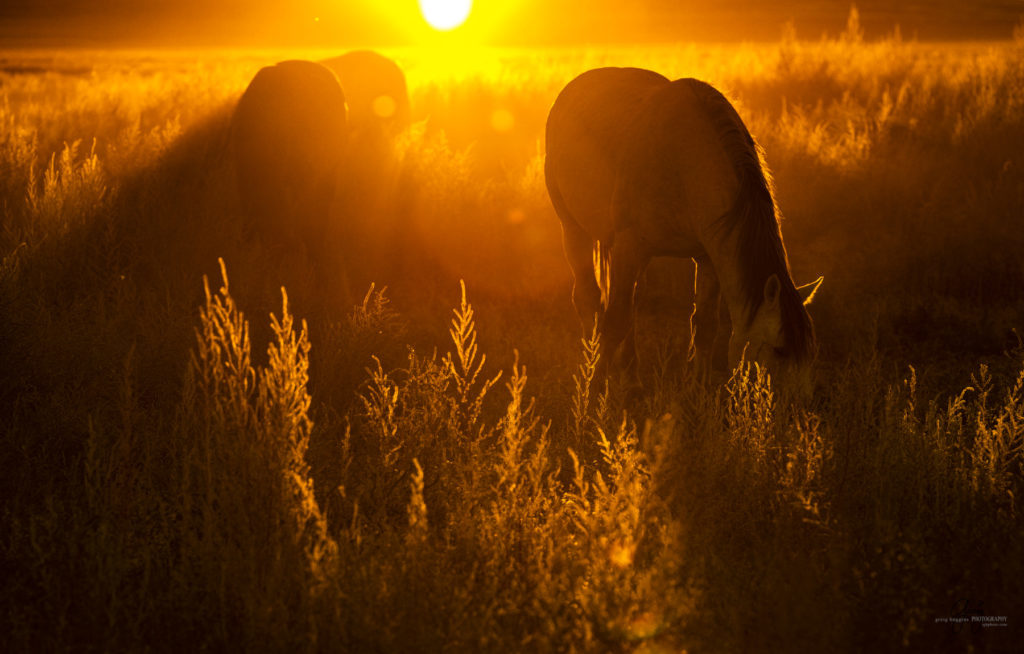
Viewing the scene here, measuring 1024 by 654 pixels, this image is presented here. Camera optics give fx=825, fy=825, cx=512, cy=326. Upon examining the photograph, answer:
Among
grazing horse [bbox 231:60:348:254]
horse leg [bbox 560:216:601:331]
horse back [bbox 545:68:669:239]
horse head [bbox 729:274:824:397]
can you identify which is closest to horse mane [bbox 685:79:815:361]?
horse head [bbox 729:274:824:397]

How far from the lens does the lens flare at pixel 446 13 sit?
91250 millimetres

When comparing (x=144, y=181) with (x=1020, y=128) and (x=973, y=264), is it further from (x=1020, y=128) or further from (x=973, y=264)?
(x=1020, y=128)

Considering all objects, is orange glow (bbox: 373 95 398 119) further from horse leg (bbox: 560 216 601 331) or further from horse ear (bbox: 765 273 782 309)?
horse ear (bbox: 765 273 782 309)

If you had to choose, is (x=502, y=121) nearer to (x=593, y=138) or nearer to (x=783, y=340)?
(x=593, y=138)

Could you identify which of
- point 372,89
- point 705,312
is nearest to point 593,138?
point 705,312

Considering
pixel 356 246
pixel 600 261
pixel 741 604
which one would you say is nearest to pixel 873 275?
pixel 600 261

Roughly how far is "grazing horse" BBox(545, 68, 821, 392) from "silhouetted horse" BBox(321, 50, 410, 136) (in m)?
5.28

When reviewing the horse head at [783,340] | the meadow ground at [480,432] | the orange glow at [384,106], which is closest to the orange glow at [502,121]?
the orange glow at [384,106]

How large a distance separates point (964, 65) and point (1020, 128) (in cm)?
737

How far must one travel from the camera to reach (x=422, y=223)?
26.2 ft

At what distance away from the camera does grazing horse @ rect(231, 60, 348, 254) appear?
290 inches

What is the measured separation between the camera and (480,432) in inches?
140

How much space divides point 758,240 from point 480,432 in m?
1.59

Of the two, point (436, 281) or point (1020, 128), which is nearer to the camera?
point (436, 281)
